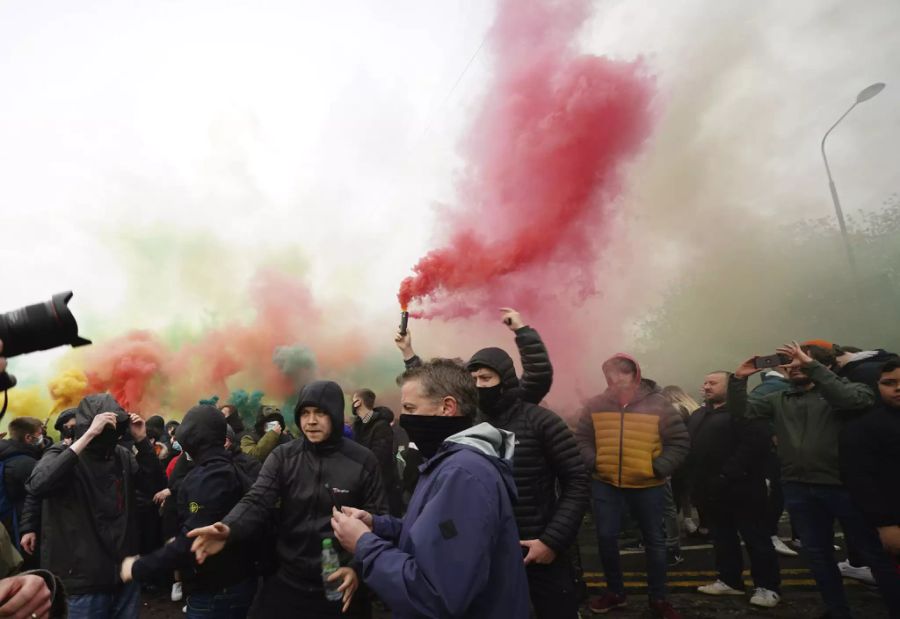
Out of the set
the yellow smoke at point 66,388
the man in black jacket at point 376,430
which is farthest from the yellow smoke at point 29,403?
the man in black jacket at point 376,430

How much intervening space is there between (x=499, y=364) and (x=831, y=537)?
11.0 ft

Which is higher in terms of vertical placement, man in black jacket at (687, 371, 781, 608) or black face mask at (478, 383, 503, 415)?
black face mask at (478, 383, 503, 415)

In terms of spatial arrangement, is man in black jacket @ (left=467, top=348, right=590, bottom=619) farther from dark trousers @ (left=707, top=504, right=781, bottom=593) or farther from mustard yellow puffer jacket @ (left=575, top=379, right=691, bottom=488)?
dark trousers @ (left=707, top=504, right=781, bottom=593)

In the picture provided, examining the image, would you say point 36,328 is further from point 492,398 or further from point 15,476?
point 15,476

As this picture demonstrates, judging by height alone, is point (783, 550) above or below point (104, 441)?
below

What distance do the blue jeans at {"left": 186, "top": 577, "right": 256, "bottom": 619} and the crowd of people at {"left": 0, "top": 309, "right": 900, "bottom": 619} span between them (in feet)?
0.04

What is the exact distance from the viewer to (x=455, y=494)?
1.70 meters

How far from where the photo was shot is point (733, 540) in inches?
190

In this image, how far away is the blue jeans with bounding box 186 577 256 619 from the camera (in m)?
2.78

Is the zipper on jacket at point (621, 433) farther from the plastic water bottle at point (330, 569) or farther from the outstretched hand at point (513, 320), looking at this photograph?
the plastic water bottle at point (330, 569)

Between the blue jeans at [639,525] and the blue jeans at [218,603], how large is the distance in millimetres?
3283

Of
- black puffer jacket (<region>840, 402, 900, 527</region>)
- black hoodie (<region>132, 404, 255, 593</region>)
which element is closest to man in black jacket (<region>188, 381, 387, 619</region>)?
black hoodie (<region>132, 404, 255, 593</region>)

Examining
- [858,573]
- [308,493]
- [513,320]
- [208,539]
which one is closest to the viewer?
[208,539]

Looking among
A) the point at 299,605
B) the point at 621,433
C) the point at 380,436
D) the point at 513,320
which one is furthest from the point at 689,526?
the point at 299,605
